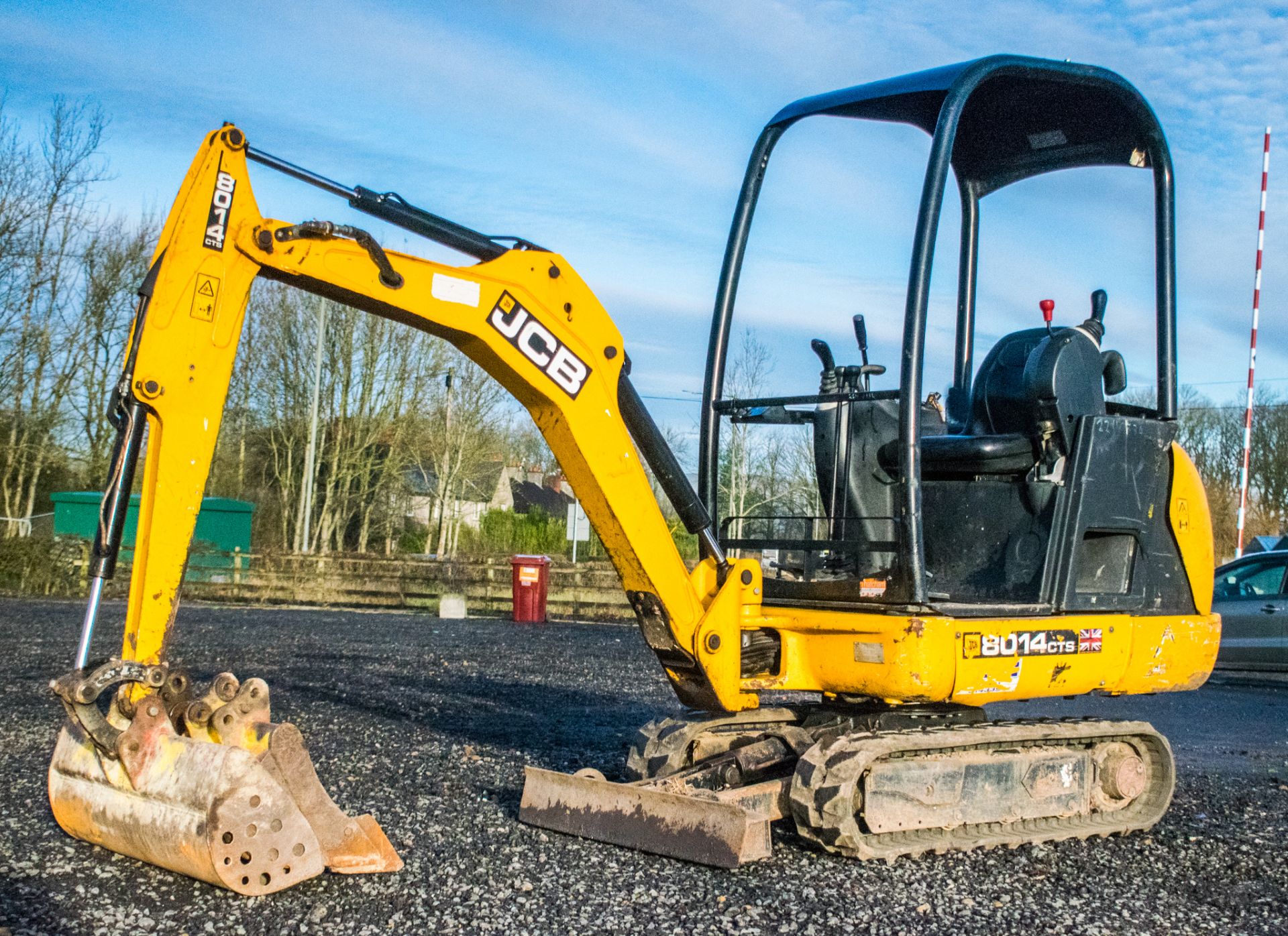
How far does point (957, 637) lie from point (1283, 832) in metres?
2.32

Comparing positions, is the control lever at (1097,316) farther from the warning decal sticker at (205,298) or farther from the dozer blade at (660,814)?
the warning decal sticker at (205,298)

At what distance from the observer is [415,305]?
483cm

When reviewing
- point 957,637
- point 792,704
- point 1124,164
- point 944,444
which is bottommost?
point 792,704

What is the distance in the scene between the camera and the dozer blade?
4918 mm

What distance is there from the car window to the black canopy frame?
771 cm

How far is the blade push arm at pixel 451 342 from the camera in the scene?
442 cm

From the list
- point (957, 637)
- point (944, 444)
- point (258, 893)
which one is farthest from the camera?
point (944, 444)

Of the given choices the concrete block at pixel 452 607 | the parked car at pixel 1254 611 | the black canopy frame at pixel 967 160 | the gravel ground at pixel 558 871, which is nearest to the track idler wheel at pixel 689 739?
the gravel ground at pixel 558 871

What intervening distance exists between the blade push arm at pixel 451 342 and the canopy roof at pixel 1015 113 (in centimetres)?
170

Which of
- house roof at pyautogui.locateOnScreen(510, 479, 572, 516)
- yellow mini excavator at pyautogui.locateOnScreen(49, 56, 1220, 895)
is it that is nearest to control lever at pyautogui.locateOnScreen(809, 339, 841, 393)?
yellow mini excavator at pyautogui.locateOnScreen(49, 56, 1220, 895)

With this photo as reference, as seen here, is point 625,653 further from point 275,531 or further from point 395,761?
point 275,531

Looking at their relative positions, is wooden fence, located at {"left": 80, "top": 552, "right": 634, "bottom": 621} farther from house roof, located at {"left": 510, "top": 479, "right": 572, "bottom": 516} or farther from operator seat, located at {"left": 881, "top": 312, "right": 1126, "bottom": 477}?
house roof, located at {"left": 510, "top": 479, "right": 572, "bottom": 516}

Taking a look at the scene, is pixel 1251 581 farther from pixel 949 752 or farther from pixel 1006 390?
pixel 949 752

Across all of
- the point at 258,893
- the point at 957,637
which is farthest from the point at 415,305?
the point at 957,637
